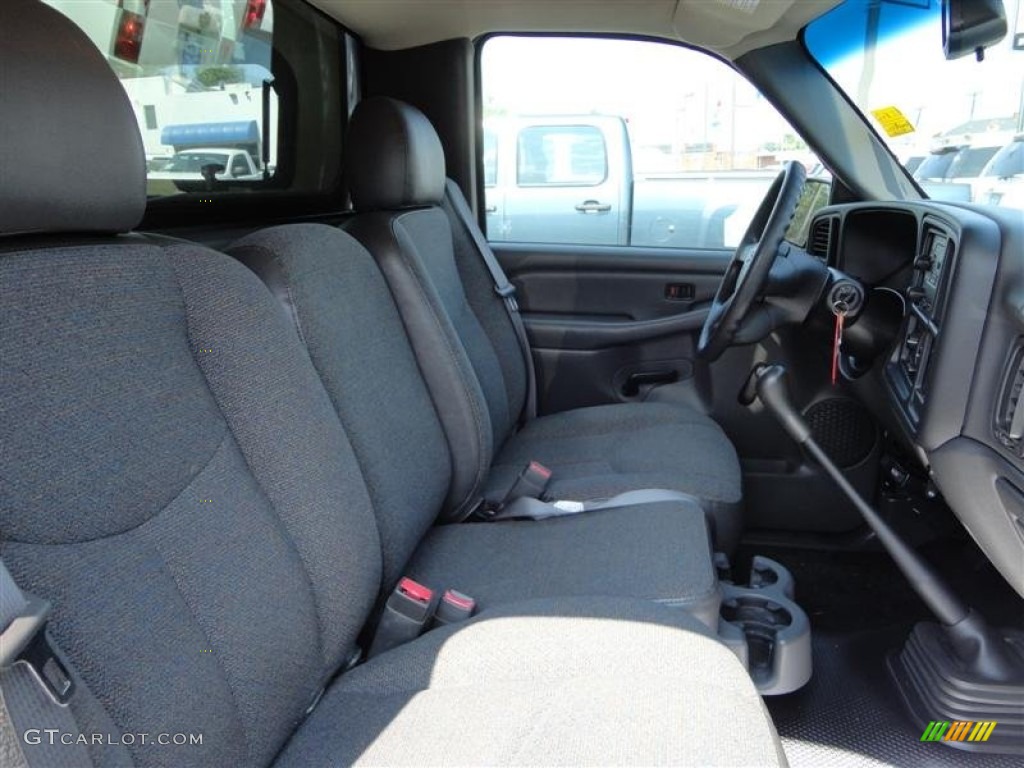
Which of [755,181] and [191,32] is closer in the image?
[191,32]

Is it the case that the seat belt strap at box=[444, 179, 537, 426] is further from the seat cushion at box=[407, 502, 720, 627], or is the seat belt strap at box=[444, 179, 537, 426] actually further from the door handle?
the seat cushion at box=[407, 502, 720, 627]

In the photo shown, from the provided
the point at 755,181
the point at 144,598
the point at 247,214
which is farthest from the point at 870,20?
the point at 144,598

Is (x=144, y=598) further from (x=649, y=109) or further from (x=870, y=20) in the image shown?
(x=649, y=109)

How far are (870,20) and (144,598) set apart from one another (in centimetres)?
200

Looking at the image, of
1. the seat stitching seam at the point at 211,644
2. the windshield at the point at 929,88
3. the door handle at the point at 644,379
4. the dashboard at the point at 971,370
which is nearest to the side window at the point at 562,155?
the door handle at the point at 644,379

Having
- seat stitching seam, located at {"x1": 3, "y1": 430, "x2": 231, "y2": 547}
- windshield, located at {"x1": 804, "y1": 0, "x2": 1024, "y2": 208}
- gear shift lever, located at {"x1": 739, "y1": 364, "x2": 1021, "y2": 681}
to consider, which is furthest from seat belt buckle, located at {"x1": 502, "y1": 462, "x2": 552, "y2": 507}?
windshield, located at {"x1": 804, "y1": 0, "x2": 1024, "y2": 208}

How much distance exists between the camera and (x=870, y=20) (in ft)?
6.44

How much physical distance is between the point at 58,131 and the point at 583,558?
3.06 ft

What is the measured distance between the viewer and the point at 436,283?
1.77m

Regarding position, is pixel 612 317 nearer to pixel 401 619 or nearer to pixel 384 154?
pixel 384 154

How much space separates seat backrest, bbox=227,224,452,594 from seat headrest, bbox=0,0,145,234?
1.23 ft

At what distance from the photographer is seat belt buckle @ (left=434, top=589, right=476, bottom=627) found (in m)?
1.20

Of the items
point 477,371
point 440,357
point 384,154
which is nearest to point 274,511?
point 440,357

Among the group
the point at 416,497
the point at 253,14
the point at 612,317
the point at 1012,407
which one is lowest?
the point at 416,497
